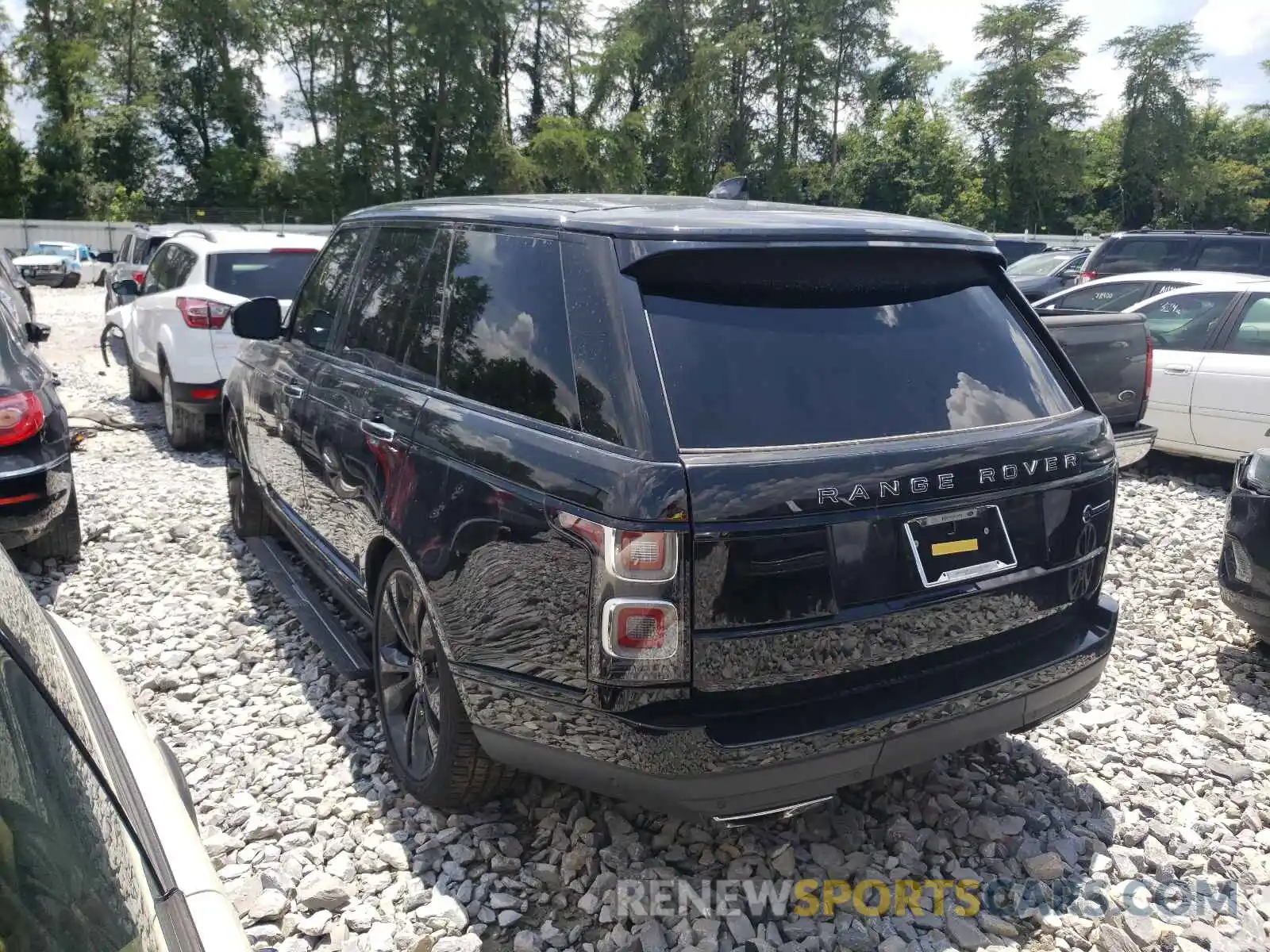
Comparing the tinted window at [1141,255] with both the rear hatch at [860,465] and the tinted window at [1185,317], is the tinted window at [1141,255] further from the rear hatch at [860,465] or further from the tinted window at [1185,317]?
the rear hatch at [860,465]

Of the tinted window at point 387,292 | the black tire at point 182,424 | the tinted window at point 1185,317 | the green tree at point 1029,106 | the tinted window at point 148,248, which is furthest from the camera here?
the green tree at point 1029,106

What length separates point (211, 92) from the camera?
44.9 meters

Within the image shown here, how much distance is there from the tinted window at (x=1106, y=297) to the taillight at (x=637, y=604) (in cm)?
760

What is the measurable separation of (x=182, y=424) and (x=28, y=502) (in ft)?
10.5

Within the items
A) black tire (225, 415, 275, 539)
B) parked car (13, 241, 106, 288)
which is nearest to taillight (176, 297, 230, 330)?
black tire (225, 415, 275, 539)

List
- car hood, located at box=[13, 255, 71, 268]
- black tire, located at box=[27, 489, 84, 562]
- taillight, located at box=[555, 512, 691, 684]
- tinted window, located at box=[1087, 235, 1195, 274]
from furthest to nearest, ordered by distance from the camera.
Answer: car hood, located at box=[13, 255, 71, 268] → tinted window, located at box=[1087, 235, 1195, 274] → black tire, located at box=[27, 489, 84, 562] → taillight, located at box=[555, 512, 691, 684]

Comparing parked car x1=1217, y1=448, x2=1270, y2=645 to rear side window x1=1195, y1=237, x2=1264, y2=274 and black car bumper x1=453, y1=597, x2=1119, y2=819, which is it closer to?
black car bumper x1=453, y1=597, x2=1119, y2=819

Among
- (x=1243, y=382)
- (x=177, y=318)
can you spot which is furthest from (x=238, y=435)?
(x=1243, y=382)

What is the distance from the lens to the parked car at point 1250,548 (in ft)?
13.3

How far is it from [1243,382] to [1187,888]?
201 inches

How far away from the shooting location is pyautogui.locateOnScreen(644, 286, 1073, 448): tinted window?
245 centimetres

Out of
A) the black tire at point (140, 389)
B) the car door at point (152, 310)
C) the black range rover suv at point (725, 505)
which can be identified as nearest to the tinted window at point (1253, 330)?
the black range rover suv at point (725, 505)

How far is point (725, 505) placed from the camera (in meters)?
2.28

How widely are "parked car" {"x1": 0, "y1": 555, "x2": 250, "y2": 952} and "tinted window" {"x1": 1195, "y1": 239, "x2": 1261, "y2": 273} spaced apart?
50.0 feet
